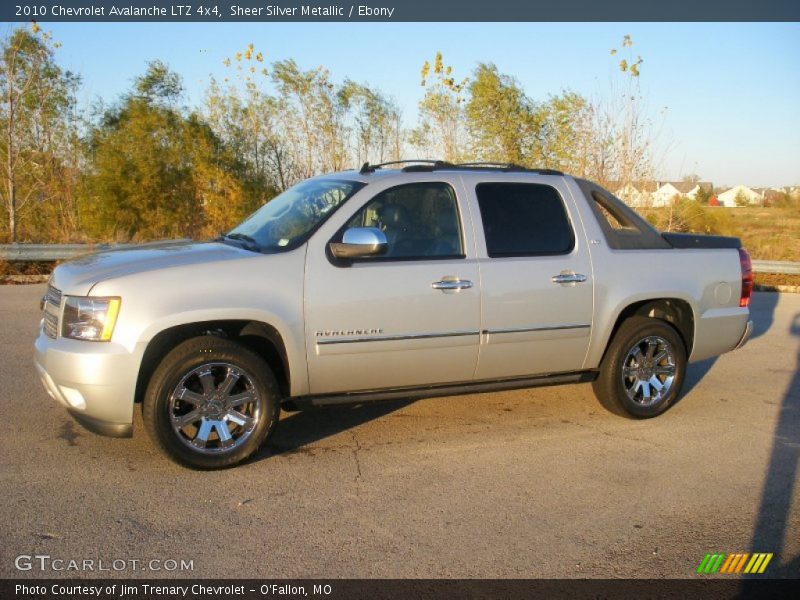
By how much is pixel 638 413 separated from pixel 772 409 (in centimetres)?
142

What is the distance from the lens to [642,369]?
6090 mm

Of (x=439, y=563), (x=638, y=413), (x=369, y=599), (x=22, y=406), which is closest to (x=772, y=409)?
(x=638, y=413)

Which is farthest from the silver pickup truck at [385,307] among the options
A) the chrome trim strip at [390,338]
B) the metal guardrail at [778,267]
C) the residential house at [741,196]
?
the residential house at [741,196]

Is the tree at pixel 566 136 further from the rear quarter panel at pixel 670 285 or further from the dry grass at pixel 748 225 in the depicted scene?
the rear quarter panel at pixel 670 285

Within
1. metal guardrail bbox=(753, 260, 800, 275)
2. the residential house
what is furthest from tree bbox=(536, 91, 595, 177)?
the residential house

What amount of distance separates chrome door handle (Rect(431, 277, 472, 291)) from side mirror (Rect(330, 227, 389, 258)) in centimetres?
49

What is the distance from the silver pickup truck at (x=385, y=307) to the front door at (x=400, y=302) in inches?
0.4

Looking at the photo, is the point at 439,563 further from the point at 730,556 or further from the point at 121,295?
the point at 121,295

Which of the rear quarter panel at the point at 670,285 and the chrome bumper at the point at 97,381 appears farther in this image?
the rear quarter panel at the point at 670,285

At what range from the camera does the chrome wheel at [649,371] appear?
6055mm

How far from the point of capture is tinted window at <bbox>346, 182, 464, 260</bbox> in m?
5.25

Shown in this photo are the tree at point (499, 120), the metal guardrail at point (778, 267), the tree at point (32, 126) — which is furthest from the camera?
the tree at point (499, 120)

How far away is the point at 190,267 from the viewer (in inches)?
184

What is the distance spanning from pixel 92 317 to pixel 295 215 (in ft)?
5.30
